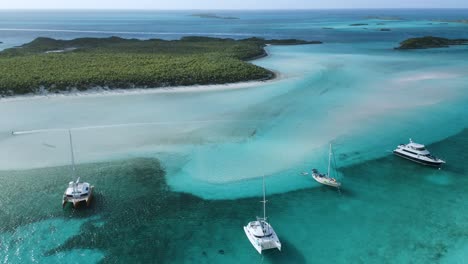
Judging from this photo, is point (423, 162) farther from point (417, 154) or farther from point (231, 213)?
point (231, 213)

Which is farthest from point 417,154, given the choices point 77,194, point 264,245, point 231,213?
point 77,194

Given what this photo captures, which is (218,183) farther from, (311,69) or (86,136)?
(311,69)

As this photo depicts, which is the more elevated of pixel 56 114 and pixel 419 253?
pixel 56 114

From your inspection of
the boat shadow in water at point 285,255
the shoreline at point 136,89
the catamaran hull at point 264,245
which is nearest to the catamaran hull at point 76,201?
the catamaran hull at point 264,245

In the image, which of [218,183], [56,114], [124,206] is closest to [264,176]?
[218,183]

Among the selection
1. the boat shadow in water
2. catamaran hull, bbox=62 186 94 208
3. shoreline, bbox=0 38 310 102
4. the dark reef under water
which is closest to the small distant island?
shoreline, bbox=0 38 310 102
